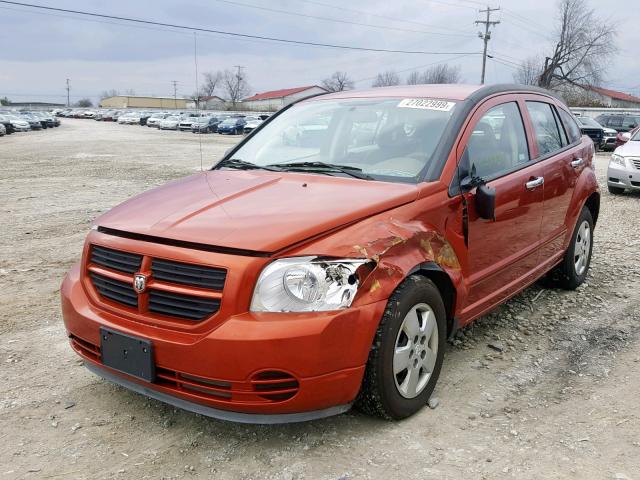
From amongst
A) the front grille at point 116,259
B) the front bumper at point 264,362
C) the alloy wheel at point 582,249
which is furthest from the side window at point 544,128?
the front grille at point 116,259

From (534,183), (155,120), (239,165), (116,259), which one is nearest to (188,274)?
(116,259)

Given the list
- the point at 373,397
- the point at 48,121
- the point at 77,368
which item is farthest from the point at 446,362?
the point at 48,121

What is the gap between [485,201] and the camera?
132 inches

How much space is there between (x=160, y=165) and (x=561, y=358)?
15.3 m

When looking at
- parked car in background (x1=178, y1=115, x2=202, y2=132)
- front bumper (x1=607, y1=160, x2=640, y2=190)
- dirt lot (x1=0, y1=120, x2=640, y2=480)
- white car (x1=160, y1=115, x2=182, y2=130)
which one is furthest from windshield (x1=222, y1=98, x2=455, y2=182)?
white car (x1=160, y1=115, x2=182, y2=130)

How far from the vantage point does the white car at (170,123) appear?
175 ft

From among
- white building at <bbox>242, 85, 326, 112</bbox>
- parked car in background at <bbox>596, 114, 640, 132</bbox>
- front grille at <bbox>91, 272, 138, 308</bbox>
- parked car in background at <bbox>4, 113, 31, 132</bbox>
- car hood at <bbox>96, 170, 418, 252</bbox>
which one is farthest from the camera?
white building at <bbox>242, 85, 326, 112</bbox>

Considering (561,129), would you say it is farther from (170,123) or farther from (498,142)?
(170,123)

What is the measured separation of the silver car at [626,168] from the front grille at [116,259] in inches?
408

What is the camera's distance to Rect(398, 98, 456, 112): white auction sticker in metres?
3.63

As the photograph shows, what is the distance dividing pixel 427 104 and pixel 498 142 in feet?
1.82

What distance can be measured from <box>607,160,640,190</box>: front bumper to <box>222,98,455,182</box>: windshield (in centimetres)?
850

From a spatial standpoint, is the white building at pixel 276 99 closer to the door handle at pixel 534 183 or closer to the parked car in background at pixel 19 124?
the parked car in background at pixel 19 124

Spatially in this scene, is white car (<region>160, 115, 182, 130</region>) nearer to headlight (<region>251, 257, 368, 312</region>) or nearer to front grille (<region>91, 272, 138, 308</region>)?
front grille (<region>91, 272, 138, 308</region>)
